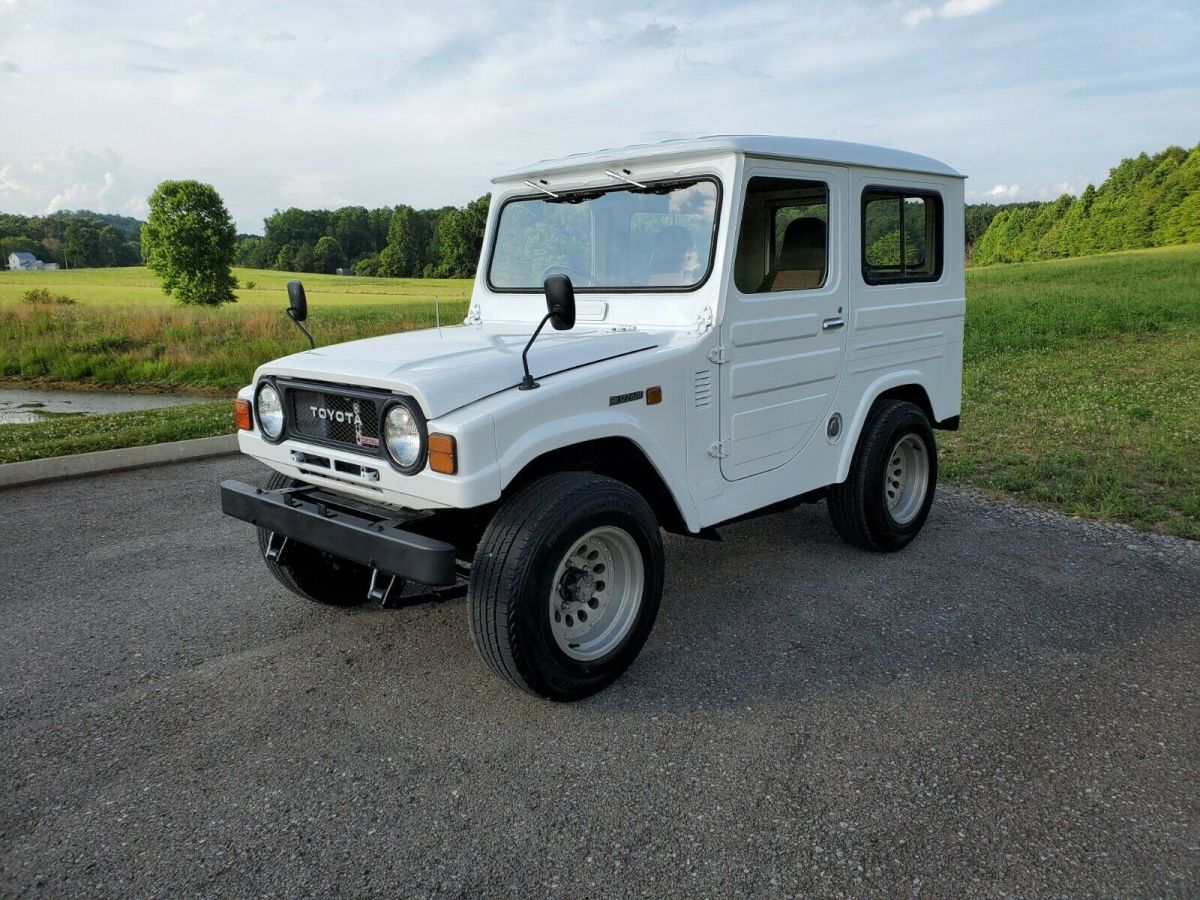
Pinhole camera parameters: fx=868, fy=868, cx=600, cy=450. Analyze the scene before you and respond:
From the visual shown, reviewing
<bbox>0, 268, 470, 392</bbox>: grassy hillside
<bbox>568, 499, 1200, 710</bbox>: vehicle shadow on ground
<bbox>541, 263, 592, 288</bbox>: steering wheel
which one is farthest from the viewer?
<bbox>0, 268, 470, 392</bbox>: grassy hillside

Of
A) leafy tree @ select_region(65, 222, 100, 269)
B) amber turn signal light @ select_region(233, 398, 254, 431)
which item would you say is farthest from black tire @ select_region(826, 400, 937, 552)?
leafy tree @ select_region(65, 222, 100, 269)

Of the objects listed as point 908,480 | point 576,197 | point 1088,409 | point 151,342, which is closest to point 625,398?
point 576,197

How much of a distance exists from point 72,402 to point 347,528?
1359 centimetres

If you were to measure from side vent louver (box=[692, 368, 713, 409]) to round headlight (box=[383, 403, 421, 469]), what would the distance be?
51.1 inches

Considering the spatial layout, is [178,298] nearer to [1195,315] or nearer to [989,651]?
[1195,315]

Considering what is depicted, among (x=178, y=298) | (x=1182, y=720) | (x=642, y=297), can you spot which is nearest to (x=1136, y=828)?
(x=1182, y=720)

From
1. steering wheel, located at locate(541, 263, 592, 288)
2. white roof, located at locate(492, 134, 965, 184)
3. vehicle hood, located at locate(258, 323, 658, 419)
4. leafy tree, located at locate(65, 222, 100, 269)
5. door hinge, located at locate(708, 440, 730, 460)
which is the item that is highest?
leafy tree, located at locate(65, 222, 100, 269)

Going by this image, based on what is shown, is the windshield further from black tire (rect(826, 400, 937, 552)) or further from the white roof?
black tire (rect(826, 400, 937, 552))

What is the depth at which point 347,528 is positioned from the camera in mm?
3324

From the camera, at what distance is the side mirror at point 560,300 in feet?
10.2

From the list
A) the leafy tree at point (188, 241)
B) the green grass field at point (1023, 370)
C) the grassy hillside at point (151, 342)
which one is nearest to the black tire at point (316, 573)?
the green grass field at point (1023, 370)

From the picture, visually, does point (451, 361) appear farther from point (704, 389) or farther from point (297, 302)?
point (297, 302)

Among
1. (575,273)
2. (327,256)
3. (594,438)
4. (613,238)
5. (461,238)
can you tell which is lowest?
(594,438)

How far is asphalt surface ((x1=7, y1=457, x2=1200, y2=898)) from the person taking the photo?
2.60m
